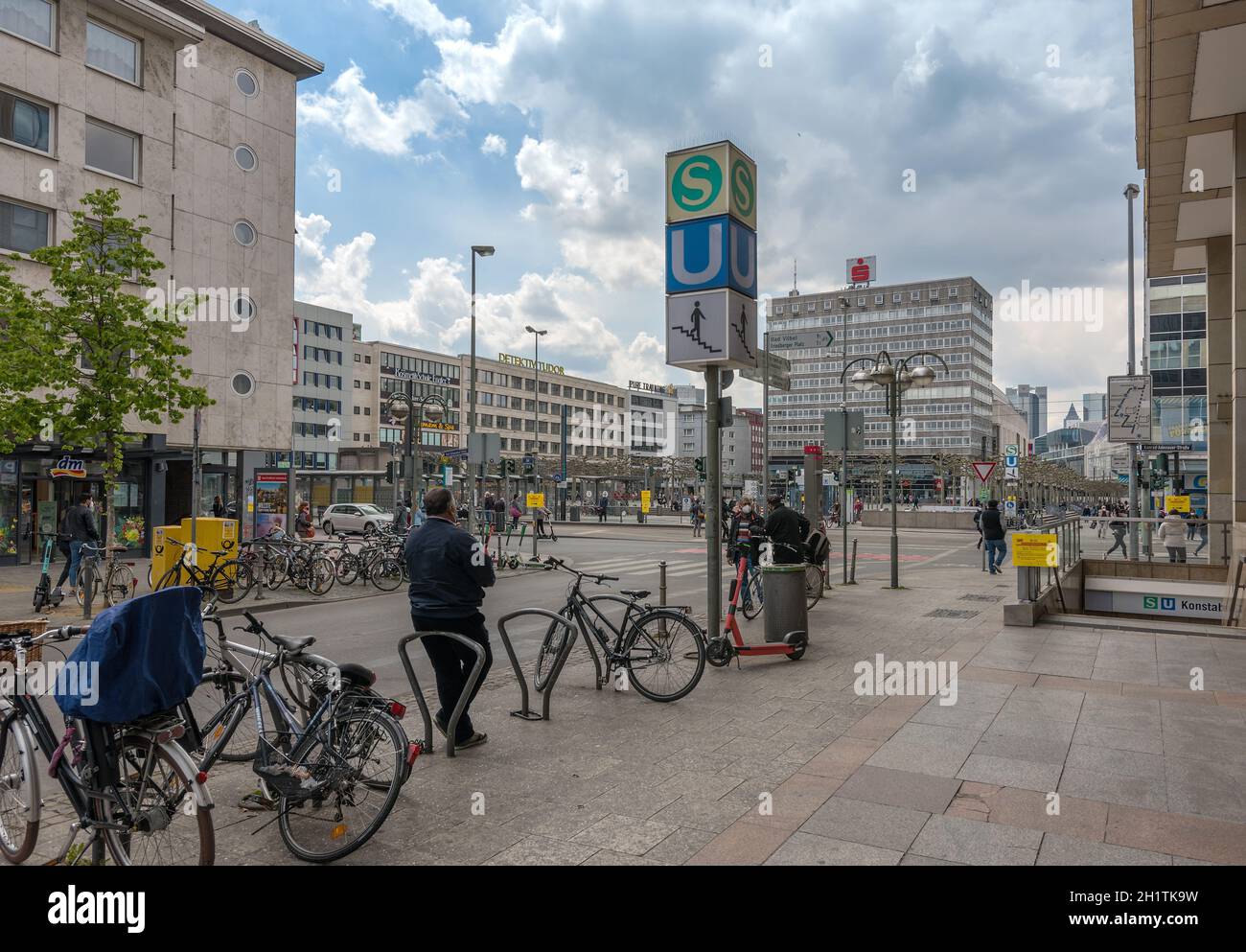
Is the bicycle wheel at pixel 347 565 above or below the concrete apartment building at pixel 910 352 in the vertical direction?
below

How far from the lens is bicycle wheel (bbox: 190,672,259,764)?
4.62 meters

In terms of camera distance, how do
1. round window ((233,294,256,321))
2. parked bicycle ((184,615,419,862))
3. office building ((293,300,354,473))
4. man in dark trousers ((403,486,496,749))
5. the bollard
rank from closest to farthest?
parked bicycle ((184,615,419,862))
man in dark trousers ((403,486,496,749))
the bollard
round window ((233,294,256,321))
office building ((293,300,354,473))

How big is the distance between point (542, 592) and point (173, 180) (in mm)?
20849

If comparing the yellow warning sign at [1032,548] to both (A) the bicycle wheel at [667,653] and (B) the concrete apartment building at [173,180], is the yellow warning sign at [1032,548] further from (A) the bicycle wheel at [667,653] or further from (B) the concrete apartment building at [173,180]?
(B) the concrete apartment building at [173,180]

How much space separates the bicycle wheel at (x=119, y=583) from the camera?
14133 millimetres

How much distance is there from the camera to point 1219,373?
1800cm

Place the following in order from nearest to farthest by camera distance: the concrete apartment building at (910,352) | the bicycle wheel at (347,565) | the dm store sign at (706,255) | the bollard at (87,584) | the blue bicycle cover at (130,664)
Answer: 1. the blue bicycle cover at (130,664)
2. the dm store sign at (706,255)
3. the bollard at (87,584)
4. the bicycle wheel at (347,565)
5. the concrete apartment building at (910,352)

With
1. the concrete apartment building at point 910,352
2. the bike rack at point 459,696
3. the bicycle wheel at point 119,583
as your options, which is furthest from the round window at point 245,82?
the concrete apartment building at point 910,352

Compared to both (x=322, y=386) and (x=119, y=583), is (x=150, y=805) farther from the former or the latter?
(x=322, y=386)

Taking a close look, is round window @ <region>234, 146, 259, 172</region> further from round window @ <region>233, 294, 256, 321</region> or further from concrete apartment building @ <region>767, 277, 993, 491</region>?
concrete apartment building @ <region>767, 277, 993, 491</region>

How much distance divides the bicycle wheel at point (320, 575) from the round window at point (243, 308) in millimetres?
17447

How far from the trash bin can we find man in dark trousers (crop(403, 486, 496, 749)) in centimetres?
449

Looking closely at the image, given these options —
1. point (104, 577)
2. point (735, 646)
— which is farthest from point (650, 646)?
point (104, 577)

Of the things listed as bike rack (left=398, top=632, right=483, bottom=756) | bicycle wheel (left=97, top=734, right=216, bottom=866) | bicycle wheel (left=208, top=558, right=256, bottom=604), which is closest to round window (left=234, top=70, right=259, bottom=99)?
bicycle wheel (left=208, top=558, right=256, bottom=604)
